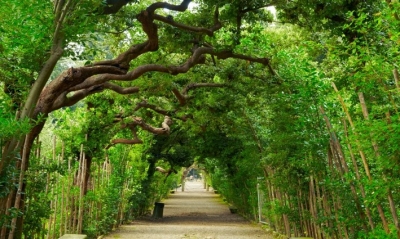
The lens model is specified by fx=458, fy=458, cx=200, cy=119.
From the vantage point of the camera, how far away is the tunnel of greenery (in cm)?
315

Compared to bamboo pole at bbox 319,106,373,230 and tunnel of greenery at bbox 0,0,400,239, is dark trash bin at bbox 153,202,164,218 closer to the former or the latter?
tunnel of greenery at bbox 0,0,400,239

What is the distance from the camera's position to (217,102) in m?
10.6

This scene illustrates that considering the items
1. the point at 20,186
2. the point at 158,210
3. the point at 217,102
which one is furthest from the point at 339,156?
the point at 158,210

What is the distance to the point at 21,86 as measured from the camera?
11.7ft

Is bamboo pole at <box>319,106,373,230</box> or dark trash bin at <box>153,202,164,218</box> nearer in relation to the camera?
bamboo pole at <box>319,106,373,230</box>

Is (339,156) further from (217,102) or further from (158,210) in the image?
(158,210)

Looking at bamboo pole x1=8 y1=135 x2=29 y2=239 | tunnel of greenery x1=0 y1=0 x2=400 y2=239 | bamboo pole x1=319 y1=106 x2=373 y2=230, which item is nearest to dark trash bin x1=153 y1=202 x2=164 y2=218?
tunnel of greenery x1=0 y1=0 x2=400 y2=239

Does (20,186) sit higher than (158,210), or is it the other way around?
(158,210)

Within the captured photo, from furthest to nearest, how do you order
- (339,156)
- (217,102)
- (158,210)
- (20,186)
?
1. (158,210)
2. (217,102)
3. (339,156)
4. (20,186)

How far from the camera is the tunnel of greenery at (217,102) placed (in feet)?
10.3

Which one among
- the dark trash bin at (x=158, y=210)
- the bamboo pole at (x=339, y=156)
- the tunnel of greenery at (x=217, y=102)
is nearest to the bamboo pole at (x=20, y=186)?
the tunnel of greenery at (x=217, y=102)

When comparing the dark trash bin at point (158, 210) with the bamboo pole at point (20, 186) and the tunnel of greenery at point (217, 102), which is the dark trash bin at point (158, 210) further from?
the bamboo pole at point (20, 186)

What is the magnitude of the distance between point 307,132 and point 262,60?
230 cm

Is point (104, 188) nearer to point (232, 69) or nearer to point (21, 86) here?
point (232, 69)
